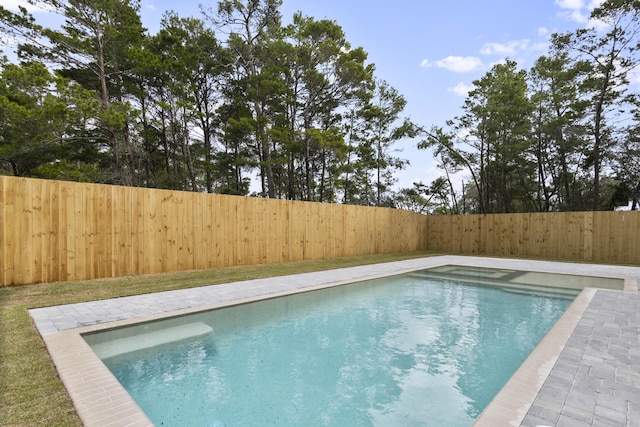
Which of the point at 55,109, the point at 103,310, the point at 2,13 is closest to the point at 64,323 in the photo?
the point at 103,310

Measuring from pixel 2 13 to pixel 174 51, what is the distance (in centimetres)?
505

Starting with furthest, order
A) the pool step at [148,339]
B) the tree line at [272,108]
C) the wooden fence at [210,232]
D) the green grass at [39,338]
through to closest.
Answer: the tree line at [272,108], the wooden fence at [210,232], the pool step at [148,339], the green grass at [39,338]

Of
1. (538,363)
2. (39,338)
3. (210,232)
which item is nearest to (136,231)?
(210,232)

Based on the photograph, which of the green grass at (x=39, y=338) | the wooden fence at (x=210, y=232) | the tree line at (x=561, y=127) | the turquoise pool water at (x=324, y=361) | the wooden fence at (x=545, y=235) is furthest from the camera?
the tree line at (x=561, y=127)

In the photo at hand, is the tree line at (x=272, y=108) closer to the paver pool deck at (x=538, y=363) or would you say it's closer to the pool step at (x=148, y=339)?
the paver pool deck at (x=538, y=363)

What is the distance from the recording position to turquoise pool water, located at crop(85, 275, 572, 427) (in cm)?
227

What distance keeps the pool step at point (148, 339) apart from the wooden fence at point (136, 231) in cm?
323

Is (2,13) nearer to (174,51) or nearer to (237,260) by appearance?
(174,51)

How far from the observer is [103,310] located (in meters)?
4.01

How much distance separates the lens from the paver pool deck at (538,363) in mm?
1893

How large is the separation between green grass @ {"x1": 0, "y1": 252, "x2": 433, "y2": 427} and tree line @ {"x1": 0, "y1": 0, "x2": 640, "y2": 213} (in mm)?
6094

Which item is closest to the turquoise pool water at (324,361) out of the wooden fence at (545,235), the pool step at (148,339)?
the pool step at (148,339)

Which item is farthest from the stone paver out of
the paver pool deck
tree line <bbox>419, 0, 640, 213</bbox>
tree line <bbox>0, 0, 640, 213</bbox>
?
tree line <bbox>419, 0, 640, 213</bbox>

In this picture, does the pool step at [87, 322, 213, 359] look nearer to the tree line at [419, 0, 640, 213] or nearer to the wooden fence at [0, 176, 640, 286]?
the wooden fence at [0, 176, 640, 286]
